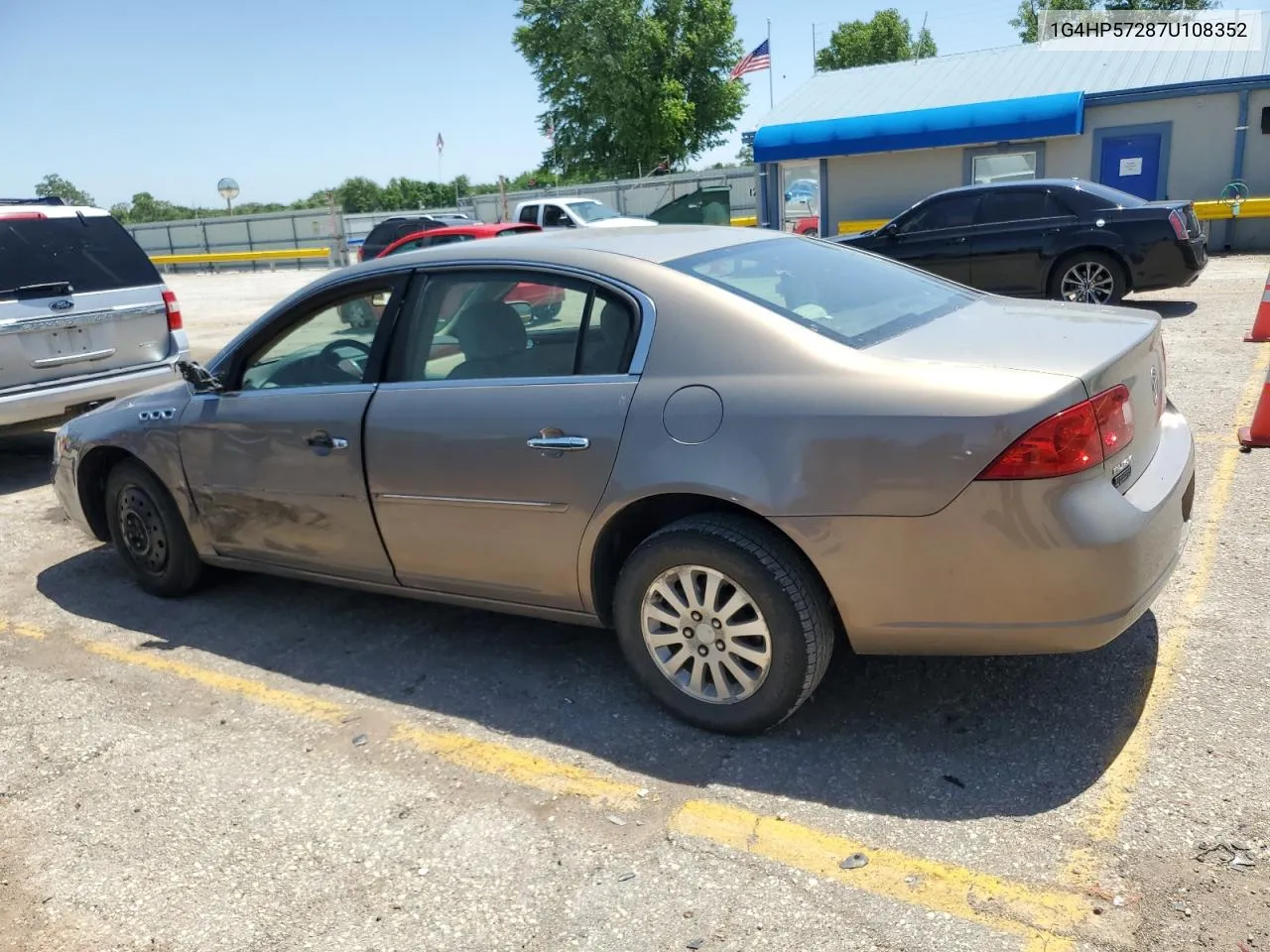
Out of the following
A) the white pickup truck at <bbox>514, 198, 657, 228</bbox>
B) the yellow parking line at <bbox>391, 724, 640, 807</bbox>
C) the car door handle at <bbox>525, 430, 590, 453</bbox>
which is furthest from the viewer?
the white pickup truck at <bbox>514, 198, 657, 228</bbox>

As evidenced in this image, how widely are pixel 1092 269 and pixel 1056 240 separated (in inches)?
19.5

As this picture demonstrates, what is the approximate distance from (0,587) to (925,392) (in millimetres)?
4967

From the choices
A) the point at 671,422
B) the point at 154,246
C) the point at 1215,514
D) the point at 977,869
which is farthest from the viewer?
the point at 154,246

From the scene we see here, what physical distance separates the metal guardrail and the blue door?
26.6 metres

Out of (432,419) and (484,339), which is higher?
(484,339)

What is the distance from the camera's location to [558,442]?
3.32 metres

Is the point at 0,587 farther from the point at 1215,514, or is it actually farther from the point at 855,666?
the point at 1215,514

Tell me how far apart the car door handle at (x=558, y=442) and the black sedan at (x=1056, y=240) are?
26.6 ft

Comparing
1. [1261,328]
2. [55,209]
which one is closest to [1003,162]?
[1261,328]

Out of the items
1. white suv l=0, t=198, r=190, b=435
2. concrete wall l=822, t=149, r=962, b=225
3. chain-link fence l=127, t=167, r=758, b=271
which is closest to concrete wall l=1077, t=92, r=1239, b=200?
concrete wall l=822, t=149, r=962, b=225

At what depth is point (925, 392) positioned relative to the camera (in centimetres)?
282

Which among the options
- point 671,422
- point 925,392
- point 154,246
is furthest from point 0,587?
point 154,246

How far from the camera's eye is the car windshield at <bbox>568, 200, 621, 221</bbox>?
2155cm

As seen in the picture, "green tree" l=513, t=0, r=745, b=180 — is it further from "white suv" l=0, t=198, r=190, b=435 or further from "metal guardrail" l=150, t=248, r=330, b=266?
"white suv" l=0, t=198, r=190, b=435
